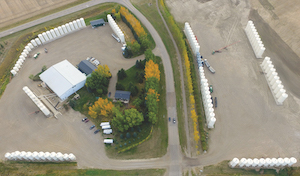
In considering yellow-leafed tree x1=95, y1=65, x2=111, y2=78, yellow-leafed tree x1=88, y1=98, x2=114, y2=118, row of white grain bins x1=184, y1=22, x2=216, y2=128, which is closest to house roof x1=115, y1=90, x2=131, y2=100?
yellow-leafed tree x1=88, y1=98, x2=114, y2=118

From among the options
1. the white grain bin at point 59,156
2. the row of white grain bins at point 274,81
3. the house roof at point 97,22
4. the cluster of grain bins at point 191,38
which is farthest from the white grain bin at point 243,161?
the house roof at point 97,22

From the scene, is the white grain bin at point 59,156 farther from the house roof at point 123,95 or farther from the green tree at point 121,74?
the green tree at point 121,74

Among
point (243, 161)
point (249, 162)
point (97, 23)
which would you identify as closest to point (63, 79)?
point (97, 23)

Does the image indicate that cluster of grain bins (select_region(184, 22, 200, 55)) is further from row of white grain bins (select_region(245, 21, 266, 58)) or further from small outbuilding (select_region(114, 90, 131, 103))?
small outbuilding (select_region(114, 90, 131, 103))

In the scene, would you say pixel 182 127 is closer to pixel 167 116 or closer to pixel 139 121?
pixel 167 116

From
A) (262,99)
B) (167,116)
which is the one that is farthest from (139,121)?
(262,99)

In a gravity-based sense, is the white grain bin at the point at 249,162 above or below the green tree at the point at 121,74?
below

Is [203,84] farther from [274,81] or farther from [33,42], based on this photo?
[33,42]

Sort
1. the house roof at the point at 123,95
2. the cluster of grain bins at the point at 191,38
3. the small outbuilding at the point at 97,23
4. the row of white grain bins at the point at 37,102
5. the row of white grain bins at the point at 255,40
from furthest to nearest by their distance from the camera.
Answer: the small outbuilding at the point at 97,23 < the cluster of grain bins at the point at 191,38 < the row of white grain bins at the point at 255,40 < the house roof at the point at 123,95 < the row of white grain bins at the point at 37,102
